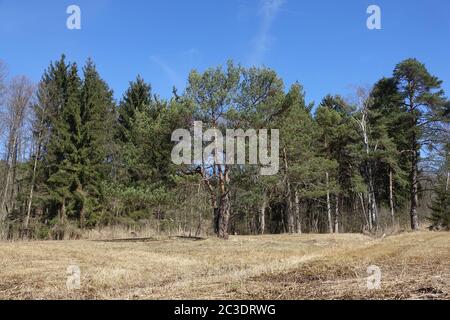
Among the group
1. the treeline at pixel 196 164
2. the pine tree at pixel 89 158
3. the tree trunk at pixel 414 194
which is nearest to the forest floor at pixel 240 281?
the treeline at pixel 196 164

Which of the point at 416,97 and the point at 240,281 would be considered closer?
the point at 240,281

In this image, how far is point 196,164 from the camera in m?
23.4

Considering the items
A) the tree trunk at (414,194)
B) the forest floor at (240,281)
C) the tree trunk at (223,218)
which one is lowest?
the forest floor at (240,281)

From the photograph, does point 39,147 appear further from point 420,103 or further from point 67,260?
point 420,103

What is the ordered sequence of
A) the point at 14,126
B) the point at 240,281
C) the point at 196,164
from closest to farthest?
the point at 240,281
the point at 196,164
the point at 14,126

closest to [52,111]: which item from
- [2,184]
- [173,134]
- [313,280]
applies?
[2,184]

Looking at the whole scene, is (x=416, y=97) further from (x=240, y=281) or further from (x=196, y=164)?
(x=240, y=281)

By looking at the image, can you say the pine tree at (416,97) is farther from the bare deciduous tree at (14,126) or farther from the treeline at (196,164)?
the bare deciduous tree at (14,126)

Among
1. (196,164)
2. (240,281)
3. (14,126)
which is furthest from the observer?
(14,126)

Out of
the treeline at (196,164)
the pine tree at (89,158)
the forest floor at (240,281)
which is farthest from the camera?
the pine tree at (89,158)

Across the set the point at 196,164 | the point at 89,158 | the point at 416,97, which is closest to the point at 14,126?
the point at 89,158

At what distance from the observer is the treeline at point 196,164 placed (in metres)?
23.1

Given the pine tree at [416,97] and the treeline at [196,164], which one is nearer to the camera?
the treeline at [196,164]
